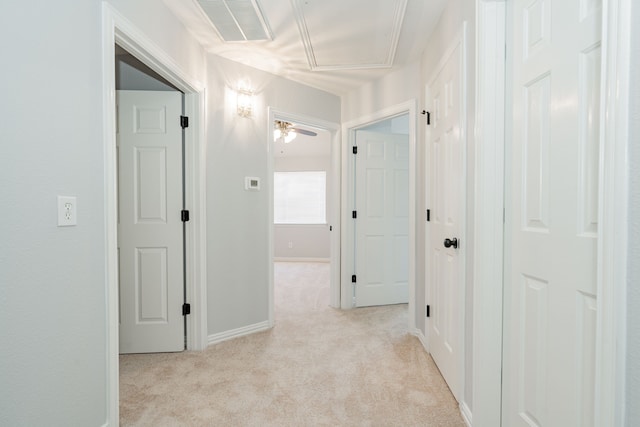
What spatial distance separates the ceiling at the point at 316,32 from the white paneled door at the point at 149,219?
25.8 inches

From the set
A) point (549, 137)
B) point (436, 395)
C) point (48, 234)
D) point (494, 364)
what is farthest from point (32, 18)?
point (436, 395)

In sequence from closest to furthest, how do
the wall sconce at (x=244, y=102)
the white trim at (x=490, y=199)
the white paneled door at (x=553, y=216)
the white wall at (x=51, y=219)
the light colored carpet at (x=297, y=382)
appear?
1. the white paneled door at (x=553, y=216)
2. the white wall at (x=51, y=219)
3. the white trim at (x=490, y=199)
4. the light colored carpet at (x=297, y=382)
5. the wall sconce at (x=244, y=102)

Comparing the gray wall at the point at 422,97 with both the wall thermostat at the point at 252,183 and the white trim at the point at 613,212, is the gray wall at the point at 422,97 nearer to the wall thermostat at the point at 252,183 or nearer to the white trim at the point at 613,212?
the white trim at the point at 613,212

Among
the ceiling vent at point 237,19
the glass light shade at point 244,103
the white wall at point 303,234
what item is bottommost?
the white wall at point 303,234

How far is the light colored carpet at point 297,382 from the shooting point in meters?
1.90

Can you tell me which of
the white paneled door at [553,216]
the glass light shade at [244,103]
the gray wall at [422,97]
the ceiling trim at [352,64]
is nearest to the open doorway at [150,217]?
the glass light shade at [244,103]

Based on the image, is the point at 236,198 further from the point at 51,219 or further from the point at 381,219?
the point at 51,219

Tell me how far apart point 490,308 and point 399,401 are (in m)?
0.82

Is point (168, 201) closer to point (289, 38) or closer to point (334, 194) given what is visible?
point (289, 38)

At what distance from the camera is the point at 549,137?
128 cm

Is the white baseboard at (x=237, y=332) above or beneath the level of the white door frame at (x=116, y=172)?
beneath

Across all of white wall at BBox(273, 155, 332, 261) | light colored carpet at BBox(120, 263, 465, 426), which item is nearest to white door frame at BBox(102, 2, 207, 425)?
light colored carpet at BBox(120, 263, 465, 426)

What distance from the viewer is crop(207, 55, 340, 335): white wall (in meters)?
2.93

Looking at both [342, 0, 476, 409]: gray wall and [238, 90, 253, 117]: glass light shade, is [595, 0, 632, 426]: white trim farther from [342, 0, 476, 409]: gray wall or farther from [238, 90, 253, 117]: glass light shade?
[238, 90, 253, 117]: glass light shade
